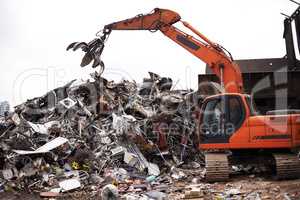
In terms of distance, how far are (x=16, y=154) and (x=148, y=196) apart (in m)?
2.86

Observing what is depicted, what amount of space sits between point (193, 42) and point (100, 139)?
293cm

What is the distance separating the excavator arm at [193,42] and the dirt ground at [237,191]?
2.03 m

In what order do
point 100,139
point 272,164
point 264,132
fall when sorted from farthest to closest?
point 100,139, point 272,164, point 264,132

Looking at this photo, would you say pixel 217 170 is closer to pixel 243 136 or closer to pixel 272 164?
pixel 243 136

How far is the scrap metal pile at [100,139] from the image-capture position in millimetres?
8031

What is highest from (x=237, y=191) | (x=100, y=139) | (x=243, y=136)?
(x=243, y=136)

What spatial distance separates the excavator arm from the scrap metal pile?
166 centimetres

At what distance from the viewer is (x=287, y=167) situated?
24.6 ft

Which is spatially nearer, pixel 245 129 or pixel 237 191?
pixel 237 191

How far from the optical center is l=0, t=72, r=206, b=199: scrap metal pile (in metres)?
8.03

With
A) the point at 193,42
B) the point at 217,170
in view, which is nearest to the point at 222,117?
the point at 217,170

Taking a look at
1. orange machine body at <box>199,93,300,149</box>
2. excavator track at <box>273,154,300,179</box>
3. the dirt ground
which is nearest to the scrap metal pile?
the dirt ground

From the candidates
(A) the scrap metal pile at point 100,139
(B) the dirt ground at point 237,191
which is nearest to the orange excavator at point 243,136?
(B) the dirt ground at point 237,191

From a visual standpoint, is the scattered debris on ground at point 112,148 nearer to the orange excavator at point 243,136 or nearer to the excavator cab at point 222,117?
the orange excavator at point 243,136
